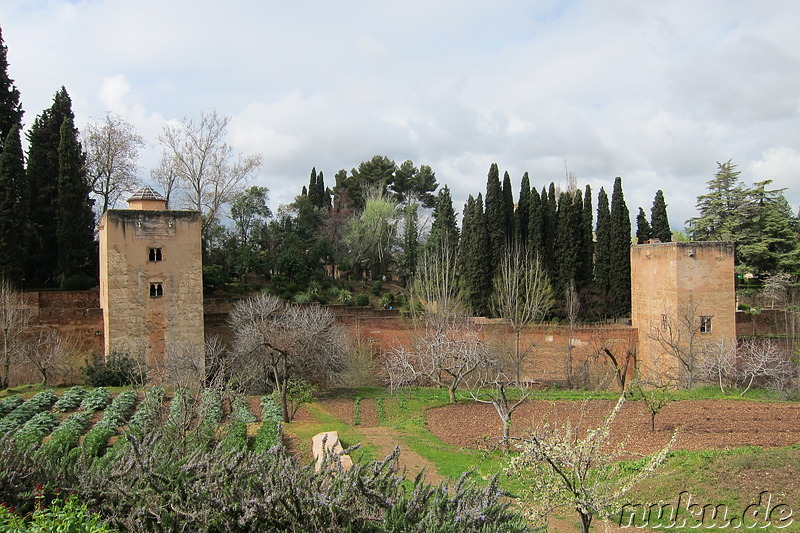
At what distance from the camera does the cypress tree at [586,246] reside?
27750mm

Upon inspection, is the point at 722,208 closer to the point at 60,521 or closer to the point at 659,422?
the point at 659,422

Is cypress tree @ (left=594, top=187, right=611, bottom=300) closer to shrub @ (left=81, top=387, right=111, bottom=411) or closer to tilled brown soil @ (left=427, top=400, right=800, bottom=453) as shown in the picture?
tilled brown soil @ (left=427, top=400, right=800, bottom=453)

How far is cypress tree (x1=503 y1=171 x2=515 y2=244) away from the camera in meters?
28.4

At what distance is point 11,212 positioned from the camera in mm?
21219

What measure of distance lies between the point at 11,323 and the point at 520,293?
60.7ft

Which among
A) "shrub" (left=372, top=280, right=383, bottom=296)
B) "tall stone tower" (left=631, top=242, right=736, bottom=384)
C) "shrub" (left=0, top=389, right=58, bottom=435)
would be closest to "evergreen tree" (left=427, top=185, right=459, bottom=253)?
"shrub" (left=372, top=280, right=383, bottom=296)

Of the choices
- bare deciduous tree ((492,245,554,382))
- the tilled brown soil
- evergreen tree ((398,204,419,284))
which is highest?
evergreen tree ((398,204,419,284))

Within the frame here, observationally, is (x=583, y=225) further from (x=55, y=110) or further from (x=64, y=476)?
(x=64, y=476)

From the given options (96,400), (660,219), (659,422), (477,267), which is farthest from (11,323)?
(660,219)

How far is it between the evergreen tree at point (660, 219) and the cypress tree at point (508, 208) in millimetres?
7530

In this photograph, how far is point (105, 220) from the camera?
1852 centimetres

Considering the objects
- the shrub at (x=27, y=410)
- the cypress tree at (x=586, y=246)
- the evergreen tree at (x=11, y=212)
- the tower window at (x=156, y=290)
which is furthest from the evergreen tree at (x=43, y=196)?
the cypress tree at (x=586, y=246)

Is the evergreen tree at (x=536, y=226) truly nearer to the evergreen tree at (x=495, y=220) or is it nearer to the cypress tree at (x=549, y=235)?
the cypress tree at (x=549, y=235)

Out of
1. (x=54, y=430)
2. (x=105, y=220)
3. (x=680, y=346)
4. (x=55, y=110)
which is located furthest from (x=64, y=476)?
(x=55, y=110)
